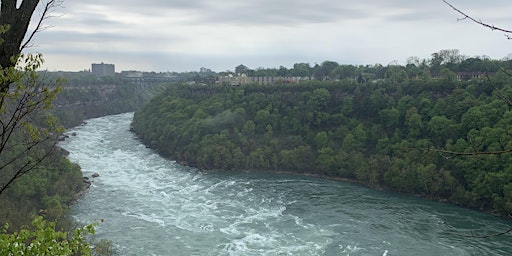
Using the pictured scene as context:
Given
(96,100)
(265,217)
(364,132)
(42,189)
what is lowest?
(265,217)

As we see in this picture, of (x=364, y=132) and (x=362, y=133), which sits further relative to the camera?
(x=364, y=132)

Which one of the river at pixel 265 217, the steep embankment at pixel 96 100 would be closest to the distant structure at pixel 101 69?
the steep embankment at pixel 96 100

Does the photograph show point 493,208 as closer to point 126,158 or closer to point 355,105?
point 355,105

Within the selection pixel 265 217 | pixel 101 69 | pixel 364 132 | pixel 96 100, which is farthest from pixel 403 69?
pixel 101 69

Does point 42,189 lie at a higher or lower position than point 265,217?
higher

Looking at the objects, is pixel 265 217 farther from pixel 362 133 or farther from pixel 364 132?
pixel 364 132

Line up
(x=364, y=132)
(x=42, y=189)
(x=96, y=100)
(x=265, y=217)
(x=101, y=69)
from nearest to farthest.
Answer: (x=265, y=217), (x=42, y=189), (x=364, y=132), (x=96, y=100), (x=101, y=69)

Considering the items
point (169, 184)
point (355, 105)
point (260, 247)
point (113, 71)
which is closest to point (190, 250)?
point (260, 247)
